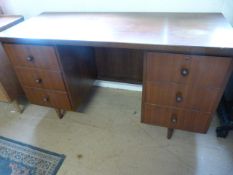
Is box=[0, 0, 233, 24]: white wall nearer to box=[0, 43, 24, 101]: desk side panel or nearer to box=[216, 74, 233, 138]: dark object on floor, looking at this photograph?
box=[0, 43, 24, 101]: desk side panel

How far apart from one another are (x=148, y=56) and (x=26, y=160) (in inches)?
41.1

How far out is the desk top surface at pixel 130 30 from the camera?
0.82 metres

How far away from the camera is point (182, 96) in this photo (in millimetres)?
958

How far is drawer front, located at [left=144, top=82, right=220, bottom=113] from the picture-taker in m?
0.91

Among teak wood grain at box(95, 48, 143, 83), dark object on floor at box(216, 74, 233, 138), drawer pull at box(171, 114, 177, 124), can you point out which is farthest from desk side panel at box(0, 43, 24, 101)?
dark object on floor at box(216, 74, 233, 138)

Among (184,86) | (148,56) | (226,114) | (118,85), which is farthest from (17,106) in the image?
(226,114)

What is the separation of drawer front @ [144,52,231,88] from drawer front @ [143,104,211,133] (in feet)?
0.68

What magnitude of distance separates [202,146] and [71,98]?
94 cm

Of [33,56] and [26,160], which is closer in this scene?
[33,56]

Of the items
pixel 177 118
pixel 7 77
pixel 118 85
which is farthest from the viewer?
pixel 118 85

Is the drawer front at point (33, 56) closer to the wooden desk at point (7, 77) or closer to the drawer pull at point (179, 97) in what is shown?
the wooden desk at point (7, 77)

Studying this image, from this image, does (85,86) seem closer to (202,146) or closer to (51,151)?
(51,151)

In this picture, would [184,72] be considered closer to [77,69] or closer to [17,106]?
[77,69]

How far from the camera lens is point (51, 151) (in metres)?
1.26
